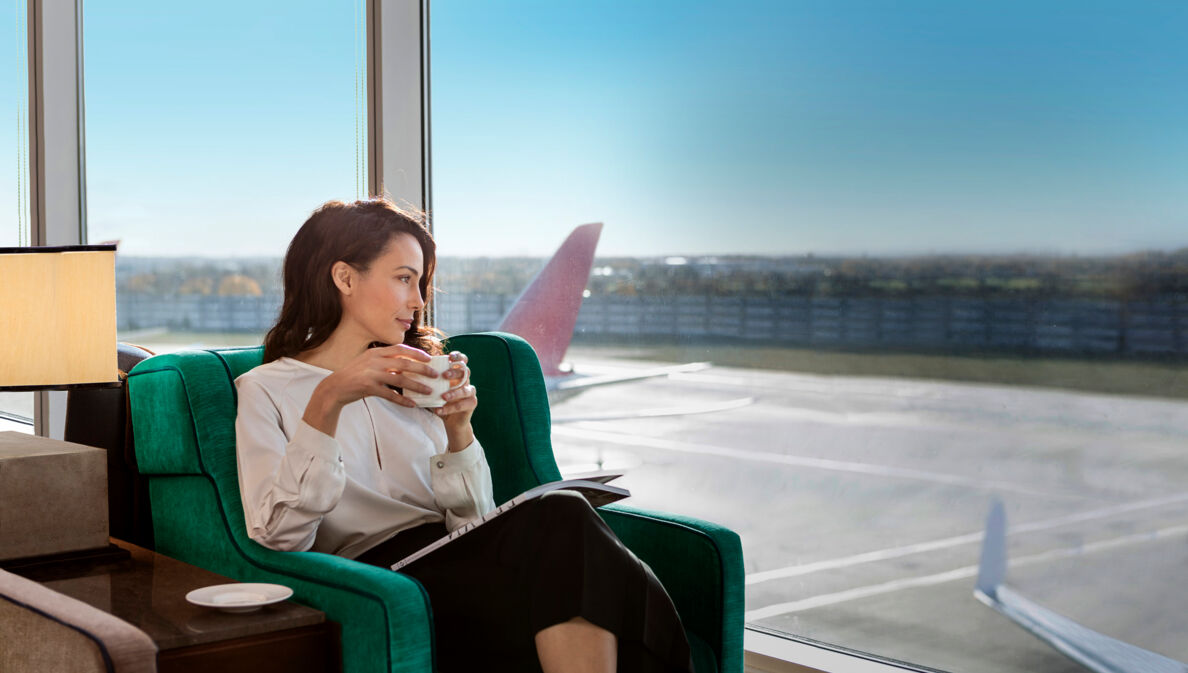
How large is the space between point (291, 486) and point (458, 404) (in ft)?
1.09

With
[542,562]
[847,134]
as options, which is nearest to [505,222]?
A: [847,134]

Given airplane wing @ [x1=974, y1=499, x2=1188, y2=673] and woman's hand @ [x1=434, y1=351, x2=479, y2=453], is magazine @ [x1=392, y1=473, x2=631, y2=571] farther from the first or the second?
airplane wing @ [x1=974, y1=499, x2=1188, y2=673]

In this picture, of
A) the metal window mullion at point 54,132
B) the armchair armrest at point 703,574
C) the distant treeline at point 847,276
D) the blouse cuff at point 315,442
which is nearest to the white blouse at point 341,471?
the blouse cuff at point 315,442

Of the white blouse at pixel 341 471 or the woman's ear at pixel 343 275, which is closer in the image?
the white blouse at pixel 341 471

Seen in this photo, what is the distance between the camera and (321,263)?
199 cm

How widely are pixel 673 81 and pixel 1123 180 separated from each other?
1.27 m

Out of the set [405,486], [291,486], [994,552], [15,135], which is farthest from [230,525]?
[15,135]

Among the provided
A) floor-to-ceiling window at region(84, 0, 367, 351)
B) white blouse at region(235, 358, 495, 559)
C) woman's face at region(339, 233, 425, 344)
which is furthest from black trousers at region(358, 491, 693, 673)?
floor-to-ceiling window at region(84, 0, 367, 351)

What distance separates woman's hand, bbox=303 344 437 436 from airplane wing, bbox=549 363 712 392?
140 cm

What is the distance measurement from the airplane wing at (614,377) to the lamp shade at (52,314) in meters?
1.57

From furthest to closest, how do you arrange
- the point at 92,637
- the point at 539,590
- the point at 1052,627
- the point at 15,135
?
the point at 15,135, the point at 1052,627, the point at 539,590, the point at 92,637

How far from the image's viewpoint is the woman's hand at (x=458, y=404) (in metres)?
1.76

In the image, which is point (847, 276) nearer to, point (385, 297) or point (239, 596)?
point (385, 297)

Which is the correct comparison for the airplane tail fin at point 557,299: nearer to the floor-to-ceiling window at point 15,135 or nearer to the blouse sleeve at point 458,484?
the blouse sleeve at point 458,484
